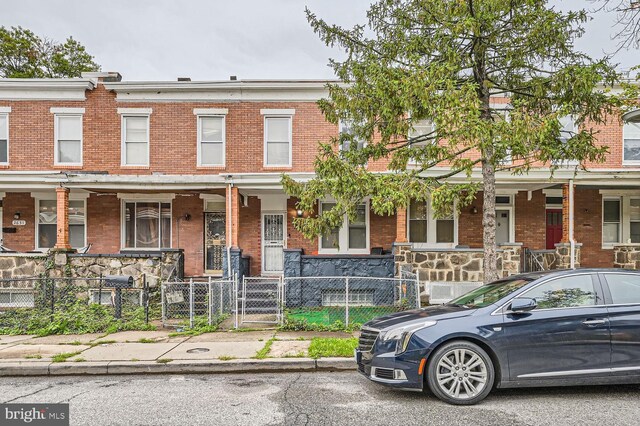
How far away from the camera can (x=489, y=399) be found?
503 cm

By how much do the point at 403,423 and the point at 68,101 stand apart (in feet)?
48.8

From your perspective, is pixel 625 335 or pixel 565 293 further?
pixel 565 293

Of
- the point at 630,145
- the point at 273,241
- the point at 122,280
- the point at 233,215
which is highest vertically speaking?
the point at 630,145

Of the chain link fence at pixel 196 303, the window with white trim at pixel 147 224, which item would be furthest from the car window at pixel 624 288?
the window with white trim at pixel 147 224

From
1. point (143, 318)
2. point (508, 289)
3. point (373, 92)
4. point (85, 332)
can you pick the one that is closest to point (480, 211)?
point (373, 92)

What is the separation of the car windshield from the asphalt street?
3.60ft

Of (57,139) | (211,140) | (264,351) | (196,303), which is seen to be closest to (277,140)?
(211,140)

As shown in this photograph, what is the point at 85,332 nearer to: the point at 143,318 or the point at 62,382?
the point at 143,318

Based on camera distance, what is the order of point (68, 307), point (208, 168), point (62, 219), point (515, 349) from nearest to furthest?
point (515, 349)
point (68, 307)
point (62, 219)
point (208, 168)

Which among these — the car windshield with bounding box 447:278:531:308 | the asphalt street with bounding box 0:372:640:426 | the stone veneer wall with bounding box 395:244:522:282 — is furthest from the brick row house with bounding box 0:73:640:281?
the asphalt street with bounding box 0:372:640:426

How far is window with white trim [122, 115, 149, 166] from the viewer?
14.4 meters

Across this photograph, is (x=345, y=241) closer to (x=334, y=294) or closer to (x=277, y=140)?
(x=334, y=294)

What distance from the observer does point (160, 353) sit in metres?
7.18

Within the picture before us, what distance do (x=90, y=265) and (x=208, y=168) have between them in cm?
462
